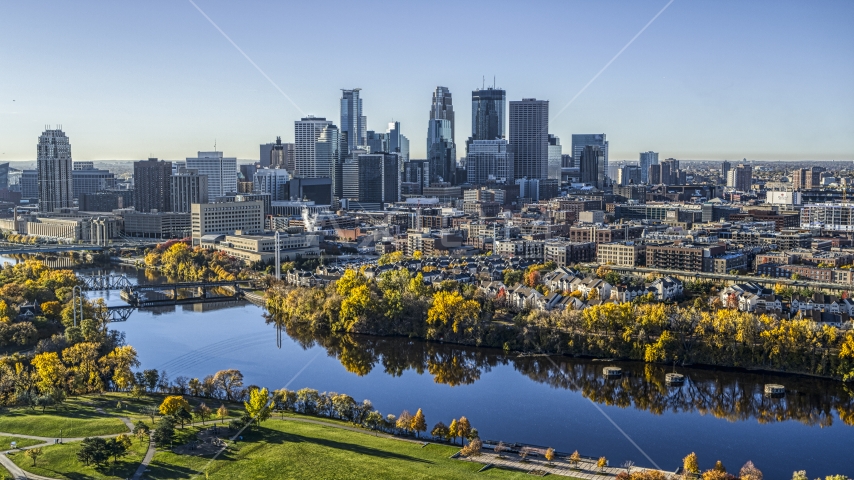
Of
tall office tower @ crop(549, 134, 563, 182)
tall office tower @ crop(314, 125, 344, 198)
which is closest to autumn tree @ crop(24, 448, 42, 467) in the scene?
tall office tower @ crop(314, 125, 344, 198)

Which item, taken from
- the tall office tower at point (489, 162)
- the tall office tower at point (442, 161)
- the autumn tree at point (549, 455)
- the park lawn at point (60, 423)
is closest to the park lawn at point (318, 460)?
the autumn tree at point (549, 455)

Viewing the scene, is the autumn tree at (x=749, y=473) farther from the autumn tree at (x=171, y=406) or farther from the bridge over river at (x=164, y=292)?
the bridge over river at (x=164, y=292)

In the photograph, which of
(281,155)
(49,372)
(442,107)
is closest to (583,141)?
(442,107)

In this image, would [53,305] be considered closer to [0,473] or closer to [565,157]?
[0,473]

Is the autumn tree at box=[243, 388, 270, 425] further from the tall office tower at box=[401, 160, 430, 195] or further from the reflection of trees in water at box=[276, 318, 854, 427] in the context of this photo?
the tall office tower at box=[401, 160, 430, 195]

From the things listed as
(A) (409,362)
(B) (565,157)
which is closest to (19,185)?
(B) (565,157)

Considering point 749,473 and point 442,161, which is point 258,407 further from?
point 442,161
